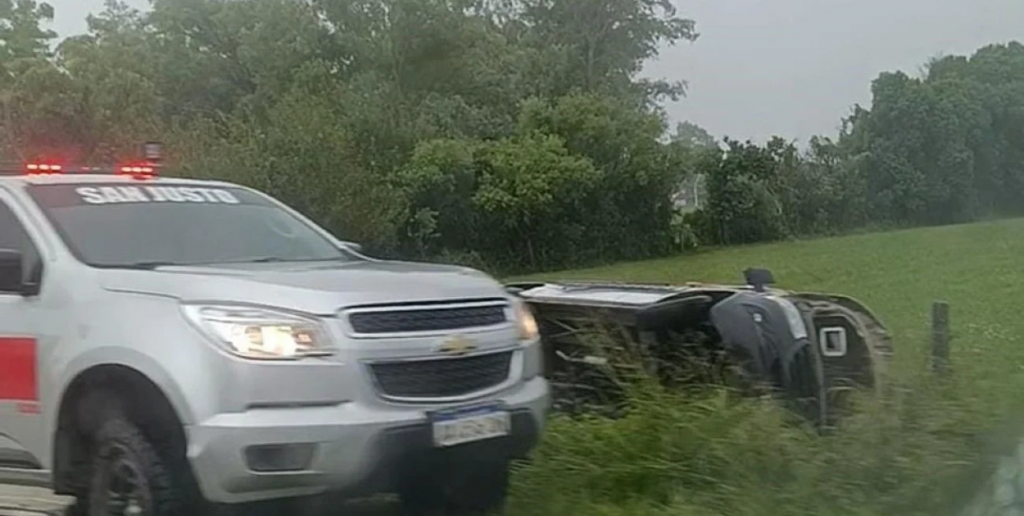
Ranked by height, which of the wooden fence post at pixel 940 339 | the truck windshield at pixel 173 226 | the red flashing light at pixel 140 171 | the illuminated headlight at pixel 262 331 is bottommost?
the wooden fence post at pixel 940 339

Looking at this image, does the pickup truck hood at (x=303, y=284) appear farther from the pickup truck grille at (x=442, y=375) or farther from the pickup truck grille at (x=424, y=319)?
the pickup truck grille at (x=442, y=375)

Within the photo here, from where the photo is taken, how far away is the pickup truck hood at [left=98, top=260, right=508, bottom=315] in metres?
5.31

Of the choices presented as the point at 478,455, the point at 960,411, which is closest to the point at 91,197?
the point at 478,455

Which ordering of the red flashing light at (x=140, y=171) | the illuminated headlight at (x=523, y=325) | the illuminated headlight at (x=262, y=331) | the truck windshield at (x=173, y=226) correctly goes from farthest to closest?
Answer: the red flashing light at (x=140, y=171)
the truck windshield at (x=173, y=226)
the illuminated headlight at (x=523, y=325)
the illuminated headlight at (x=262, y=331)

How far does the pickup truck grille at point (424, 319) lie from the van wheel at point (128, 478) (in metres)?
0.93

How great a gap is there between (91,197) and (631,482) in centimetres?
286

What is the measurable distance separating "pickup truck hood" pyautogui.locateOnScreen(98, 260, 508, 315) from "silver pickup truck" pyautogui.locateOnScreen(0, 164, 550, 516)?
11 mm

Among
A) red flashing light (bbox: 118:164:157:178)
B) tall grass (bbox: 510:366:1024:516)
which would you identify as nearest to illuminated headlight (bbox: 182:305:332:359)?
tall grass (bbox: 510:366:1024:516)

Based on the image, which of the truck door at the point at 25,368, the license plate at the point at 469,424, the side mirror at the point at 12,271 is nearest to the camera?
the license plate at the point at 469,424

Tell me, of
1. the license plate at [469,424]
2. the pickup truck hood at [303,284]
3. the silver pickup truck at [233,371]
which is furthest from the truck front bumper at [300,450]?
the pickup truck hood at [303,284]

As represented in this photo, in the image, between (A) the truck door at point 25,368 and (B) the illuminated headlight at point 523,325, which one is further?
(B) the illuminated headlight at point 523,325

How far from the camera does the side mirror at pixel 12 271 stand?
5.91m

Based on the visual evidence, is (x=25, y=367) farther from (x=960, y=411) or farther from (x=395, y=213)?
(x=395, y=213)

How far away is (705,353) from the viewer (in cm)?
773
